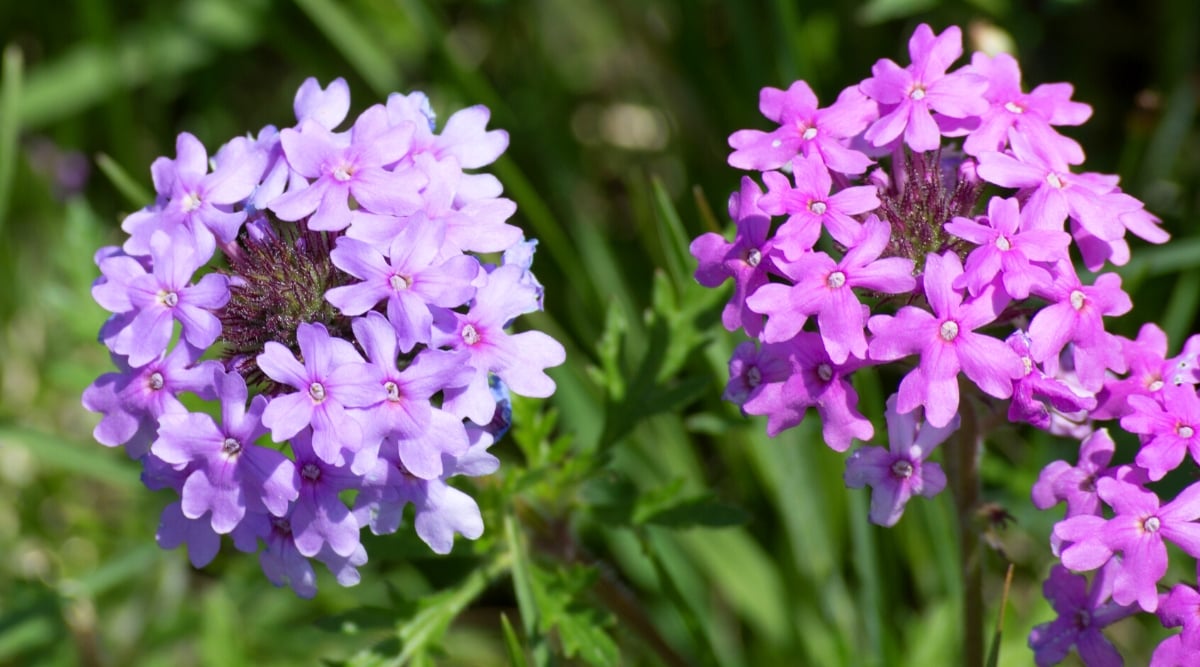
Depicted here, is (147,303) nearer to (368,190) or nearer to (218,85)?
(368,190)

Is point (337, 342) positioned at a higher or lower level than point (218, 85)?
lower

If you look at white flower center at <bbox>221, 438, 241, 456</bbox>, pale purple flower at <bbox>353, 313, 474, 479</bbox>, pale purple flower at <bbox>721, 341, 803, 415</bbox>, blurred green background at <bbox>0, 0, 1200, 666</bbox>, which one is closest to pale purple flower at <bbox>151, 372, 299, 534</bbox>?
white flower center at <bbox>221, 438, 241, 456</bbox>

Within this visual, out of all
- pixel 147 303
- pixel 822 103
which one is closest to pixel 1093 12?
pixel 822 103

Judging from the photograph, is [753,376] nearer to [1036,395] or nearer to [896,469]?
[896,469]

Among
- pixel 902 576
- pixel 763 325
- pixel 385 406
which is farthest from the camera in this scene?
pixel 902 576

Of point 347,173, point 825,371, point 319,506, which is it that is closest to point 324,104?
point 347,173

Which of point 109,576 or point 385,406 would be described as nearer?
point 385,406
